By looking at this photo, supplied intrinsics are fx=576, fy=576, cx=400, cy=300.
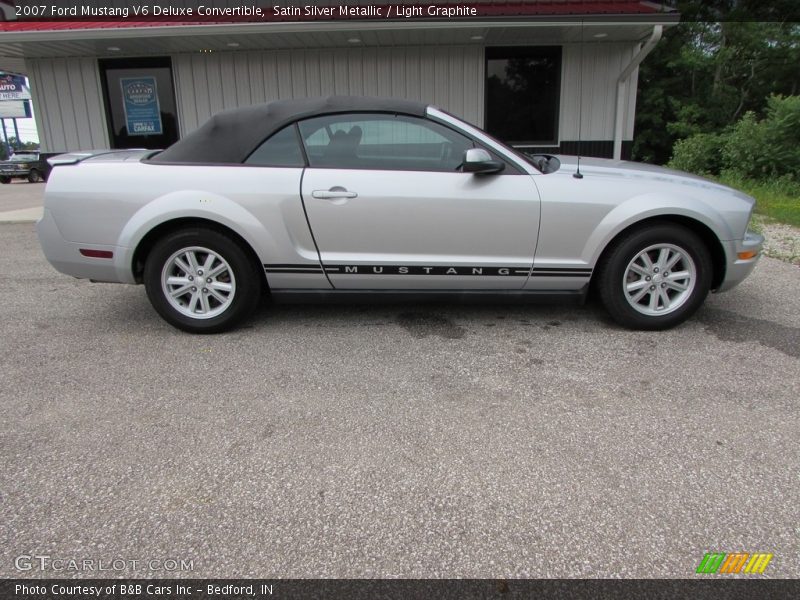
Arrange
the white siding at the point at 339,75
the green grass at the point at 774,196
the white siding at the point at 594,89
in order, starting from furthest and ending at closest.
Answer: the white siding at the point at 339,75, the white siding at the point at 594,89, the green grass at the point at 774,196

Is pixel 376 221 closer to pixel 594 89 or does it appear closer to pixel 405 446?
pixel 405 446

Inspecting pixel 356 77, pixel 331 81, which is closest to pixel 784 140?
pixel 356 77

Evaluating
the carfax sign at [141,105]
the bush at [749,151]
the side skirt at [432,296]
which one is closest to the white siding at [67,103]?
the carfax sign at [141,105]

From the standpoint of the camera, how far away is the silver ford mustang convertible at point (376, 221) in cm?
388

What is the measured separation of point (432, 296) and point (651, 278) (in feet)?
4.99

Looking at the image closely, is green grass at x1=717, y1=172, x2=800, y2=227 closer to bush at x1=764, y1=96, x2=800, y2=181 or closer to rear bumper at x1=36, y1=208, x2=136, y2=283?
bush at x1=764, y1=96, x2=800, y2=181

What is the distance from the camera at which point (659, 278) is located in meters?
3.99

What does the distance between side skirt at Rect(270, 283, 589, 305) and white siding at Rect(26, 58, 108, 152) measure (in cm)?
849

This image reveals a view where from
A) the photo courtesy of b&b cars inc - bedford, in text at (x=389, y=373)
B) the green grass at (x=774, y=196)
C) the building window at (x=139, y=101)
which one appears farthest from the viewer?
the building window at (x=139, y=101)

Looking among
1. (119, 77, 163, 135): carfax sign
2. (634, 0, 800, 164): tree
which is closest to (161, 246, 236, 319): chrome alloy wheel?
(119, 77, 163, 135): carfax sign

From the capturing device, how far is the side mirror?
3732 mm

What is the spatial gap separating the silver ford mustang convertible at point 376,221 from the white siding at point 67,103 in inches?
296

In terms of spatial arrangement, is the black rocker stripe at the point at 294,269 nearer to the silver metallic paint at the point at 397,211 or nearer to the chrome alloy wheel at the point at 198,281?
the silver metallic paint at the point at 397,211

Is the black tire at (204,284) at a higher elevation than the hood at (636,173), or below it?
below
